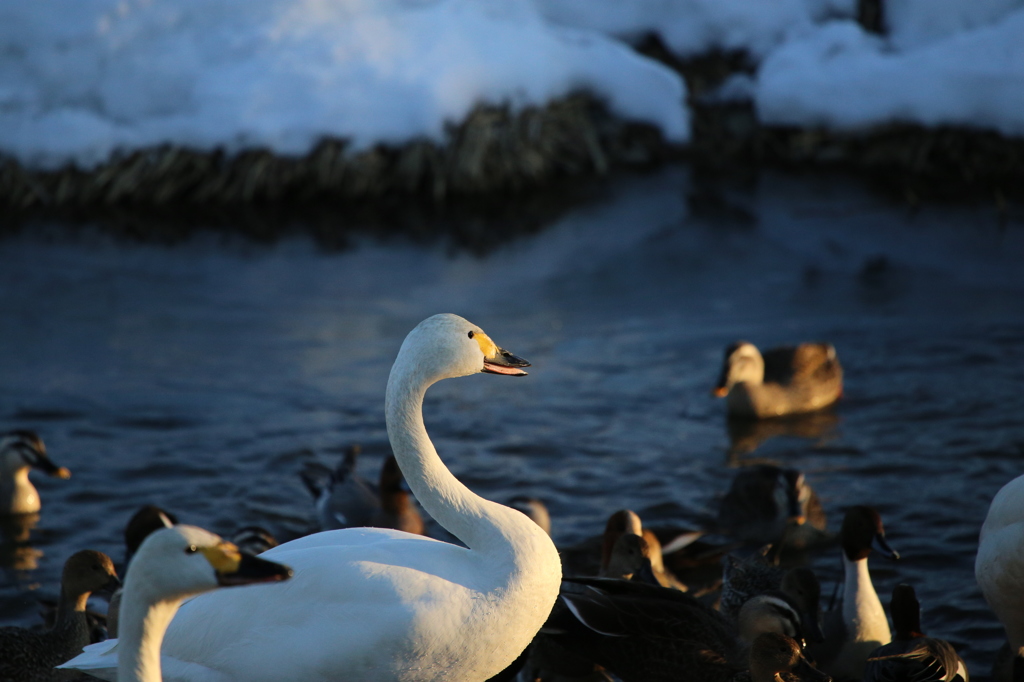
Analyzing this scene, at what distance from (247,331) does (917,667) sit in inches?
247

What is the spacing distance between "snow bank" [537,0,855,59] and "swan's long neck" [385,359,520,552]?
38.0ft

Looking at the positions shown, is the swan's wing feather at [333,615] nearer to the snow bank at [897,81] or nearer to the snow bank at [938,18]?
the snow bank at [897,81]

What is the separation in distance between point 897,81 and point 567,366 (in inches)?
264

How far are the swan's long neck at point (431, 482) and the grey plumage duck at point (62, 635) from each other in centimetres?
153

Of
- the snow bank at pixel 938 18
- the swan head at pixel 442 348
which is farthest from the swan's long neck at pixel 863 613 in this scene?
the snow bank at pixel 938 18

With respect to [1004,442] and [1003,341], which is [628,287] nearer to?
[1003,341]

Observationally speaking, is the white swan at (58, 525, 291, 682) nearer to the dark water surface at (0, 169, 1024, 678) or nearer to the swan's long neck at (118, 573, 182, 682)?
the swan's long neck at (118, 573, 182, 682)

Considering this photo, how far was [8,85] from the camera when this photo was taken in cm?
1283

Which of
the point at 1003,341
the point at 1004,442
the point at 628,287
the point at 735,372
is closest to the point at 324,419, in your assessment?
the point at 735,372

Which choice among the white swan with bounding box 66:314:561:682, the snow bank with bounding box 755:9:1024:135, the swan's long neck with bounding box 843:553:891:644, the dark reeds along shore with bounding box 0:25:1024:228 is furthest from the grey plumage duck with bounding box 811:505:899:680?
the snow bank with bounding box 755:9:1024:135

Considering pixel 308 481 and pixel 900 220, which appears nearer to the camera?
pixel 308 481

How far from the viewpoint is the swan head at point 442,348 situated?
11.9 ft

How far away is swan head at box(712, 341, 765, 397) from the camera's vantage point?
24.2 ft

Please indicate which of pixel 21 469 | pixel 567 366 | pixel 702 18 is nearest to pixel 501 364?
pixel 21 469
